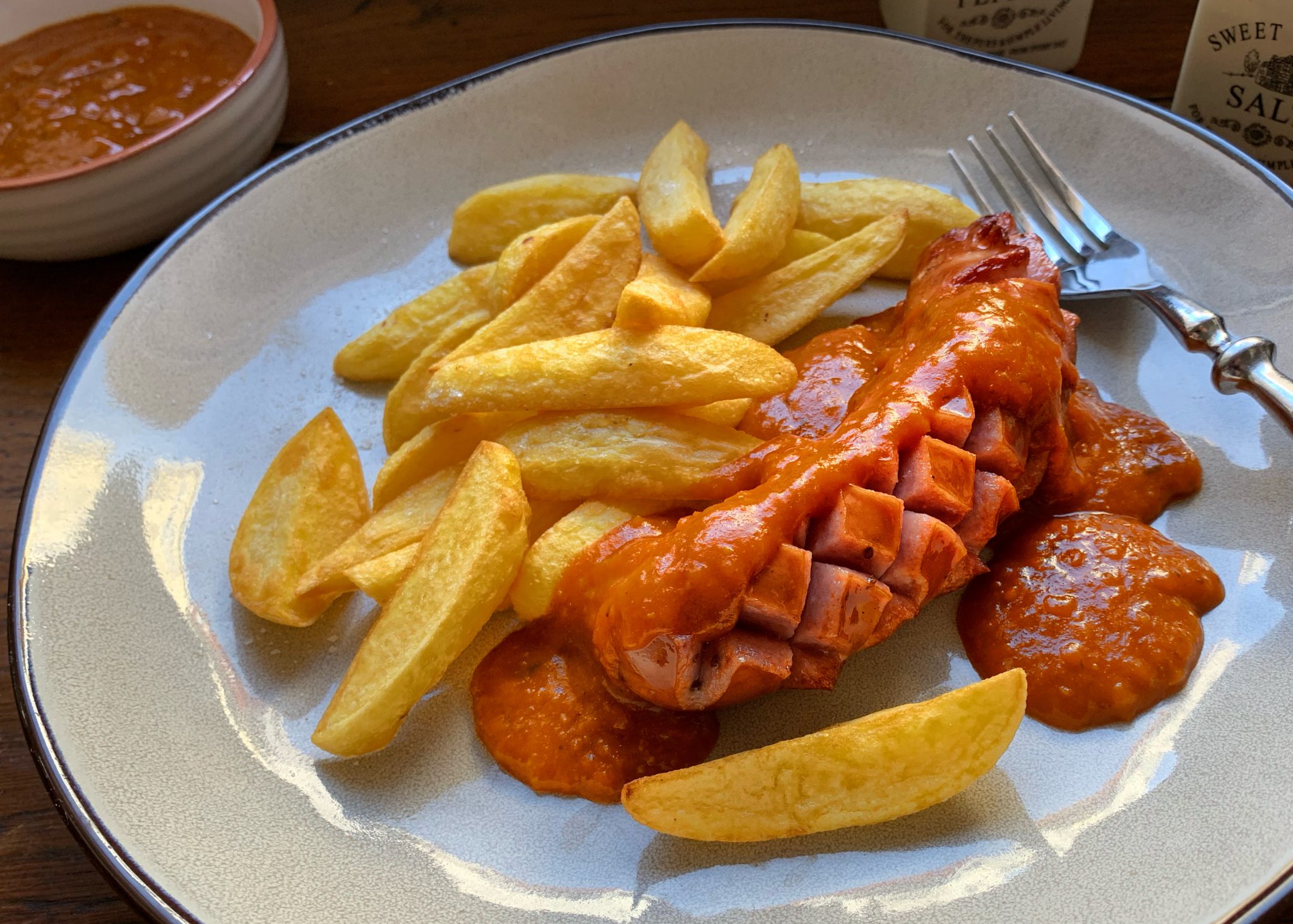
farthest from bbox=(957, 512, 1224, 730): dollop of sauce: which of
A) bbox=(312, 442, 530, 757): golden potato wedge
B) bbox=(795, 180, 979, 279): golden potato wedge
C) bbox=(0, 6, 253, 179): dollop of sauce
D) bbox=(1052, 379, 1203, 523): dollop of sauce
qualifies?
bbox=(0, 6, 253, 179): dollop of sauce

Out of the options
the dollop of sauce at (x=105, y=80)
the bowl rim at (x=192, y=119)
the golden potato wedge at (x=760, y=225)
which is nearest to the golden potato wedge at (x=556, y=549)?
the golden potato wedge at (x=760, y=225)

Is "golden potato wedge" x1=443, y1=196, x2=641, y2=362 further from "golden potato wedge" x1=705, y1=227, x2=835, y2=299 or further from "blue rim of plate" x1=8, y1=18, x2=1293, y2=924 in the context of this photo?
"blue rim of plate" x1=8, y1=18, x2=1293, y2=924

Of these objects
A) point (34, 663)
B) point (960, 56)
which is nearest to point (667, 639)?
point (34, 663)

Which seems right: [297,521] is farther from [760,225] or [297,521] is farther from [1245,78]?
[1245,78]

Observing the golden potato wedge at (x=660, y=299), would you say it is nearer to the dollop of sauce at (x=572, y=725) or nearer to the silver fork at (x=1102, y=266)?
the dollop of sauce at (x=572, y=725)

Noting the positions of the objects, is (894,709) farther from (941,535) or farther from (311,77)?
(311,77)
